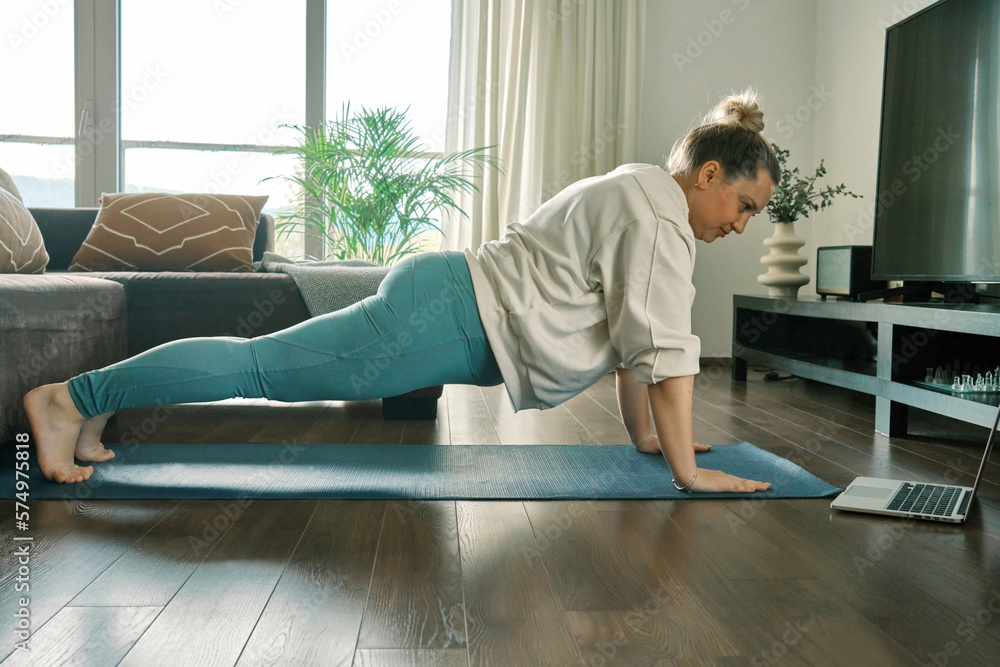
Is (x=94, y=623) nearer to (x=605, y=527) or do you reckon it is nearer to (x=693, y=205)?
(x=605, y=527)

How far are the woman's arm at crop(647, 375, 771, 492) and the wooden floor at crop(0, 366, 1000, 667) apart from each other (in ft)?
0.17

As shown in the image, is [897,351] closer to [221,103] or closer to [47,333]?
[47,333]

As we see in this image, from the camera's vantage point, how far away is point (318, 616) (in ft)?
3.30

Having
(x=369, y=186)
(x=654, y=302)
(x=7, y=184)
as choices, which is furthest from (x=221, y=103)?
(x=654, y=302)

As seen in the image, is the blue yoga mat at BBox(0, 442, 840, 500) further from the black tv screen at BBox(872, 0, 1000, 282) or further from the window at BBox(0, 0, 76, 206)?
the window at BBox(0, 0, 76, 206)

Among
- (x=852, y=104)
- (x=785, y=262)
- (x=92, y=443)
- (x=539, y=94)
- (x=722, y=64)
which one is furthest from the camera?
(x=722, y=64)

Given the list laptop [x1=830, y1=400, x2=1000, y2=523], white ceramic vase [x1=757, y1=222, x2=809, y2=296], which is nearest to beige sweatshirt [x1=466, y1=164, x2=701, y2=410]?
laptop [x1=830, y1=400, x2=1000, y2=523]

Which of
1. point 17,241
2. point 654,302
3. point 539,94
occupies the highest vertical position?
point 539,94

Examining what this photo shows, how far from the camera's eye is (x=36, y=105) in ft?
14.3

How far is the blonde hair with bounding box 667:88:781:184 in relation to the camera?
158 centimetres

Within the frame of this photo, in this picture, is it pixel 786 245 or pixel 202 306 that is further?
pixel 786 245

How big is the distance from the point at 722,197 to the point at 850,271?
5.93ft

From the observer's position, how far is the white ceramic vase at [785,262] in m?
3.53

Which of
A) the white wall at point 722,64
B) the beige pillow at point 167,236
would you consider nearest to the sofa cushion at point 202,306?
the beige pillow at point 167,236
